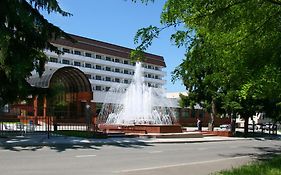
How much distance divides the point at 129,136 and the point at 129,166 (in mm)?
17133

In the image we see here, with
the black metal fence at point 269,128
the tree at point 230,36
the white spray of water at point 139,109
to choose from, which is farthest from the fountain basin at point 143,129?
the tree at point 230,36

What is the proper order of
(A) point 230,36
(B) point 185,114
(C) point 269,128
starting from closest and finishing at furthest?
(A) point 230,36 < (C) point 269,128 < (B) point 185,114

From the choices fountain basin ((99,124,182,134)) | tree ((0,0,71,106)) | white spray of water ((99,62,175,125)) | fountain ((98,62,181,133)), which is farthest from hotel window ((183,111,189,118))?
tree ((0,0,71,106))

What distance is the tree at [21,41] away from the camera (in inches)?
938

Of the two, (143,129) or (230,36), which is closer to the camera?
(230,36)

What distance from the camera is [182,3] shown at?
9875mm

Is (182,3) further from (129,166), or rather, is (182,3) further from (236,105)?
(236,105)

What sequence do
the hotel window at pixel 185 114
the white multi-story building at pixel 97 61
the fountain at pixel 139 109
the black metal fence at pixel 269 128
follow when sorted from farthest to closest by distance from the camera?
the white multi-story building at pixel 97 61, the hotel window at pixel 185 114, the black metal fence at pixel 269 128, the fountain at pixel 139 109

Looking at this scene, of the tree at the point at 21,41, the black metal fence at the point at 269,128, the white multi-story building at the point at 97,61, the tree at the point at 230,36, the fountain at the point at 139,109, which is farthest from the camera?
the white multi-story building at the point at 97,61

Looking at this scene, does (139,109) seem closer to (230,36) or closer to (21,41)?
(21,41)

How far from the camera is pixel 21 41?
26.4 m

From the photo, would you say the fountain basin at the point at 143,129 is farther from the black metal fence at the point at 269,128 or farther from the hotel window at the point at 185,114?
the hotel window at the point at 185,114

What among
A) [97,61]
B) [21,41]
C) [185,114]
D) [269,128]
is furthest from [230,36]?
[97,61]

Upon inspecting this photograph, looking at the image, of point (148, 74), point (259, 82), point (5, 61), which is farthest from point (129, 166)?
point (148, 74)
